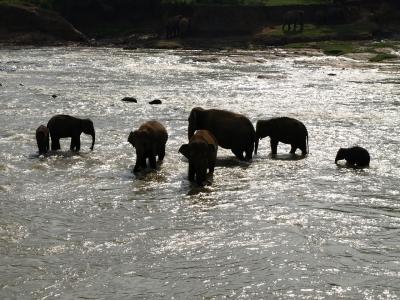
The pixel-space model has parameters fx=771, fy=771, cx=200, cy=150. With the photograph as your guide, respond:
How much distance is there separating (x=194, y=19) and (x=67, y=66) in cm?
2455

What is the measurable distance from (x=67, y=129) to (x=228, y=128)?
4.24 metres

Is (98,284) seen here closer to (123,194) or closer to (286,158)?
(123,194)

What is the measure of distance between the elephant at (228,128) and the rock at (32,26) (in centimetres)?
5031

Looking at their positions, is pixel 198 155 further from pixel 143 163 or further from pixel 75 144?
pixel 75 144

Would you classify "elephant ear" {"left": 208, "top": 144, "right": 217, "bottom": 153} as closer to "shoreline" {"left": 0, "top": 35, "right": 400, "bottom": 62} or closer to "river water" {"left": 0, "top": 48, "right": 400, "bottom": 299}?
"river water" {"left": 0, "top": 48, "right": 400, "bottom": 299}

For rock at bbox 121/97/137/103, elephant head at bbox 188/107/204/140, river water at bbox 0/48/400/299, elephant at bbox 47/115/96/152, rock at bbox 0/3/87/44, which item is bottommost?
river water at bbox 0/48/400/299

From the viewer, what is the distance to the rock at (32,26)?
Result: 67.6 m

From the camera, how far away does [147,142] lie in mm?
17625

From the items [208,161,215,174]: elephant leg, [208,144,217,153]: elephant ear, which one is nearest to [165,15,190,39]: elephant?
[208,161,215,174]: elephant leg

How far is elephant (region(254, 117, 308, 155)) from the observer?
19953mm

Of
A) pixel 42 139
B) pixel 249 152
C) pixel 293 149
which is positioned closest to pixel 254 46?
pixel 293 149

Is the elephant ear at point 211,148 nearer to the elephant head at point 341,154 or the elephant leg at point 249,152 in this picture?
the elephant leg at point 249,152

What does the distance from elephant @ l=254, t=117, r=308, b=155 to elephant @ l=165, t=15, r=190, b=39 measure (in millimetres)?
49582

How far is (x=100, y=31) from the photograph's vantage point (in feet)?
245
